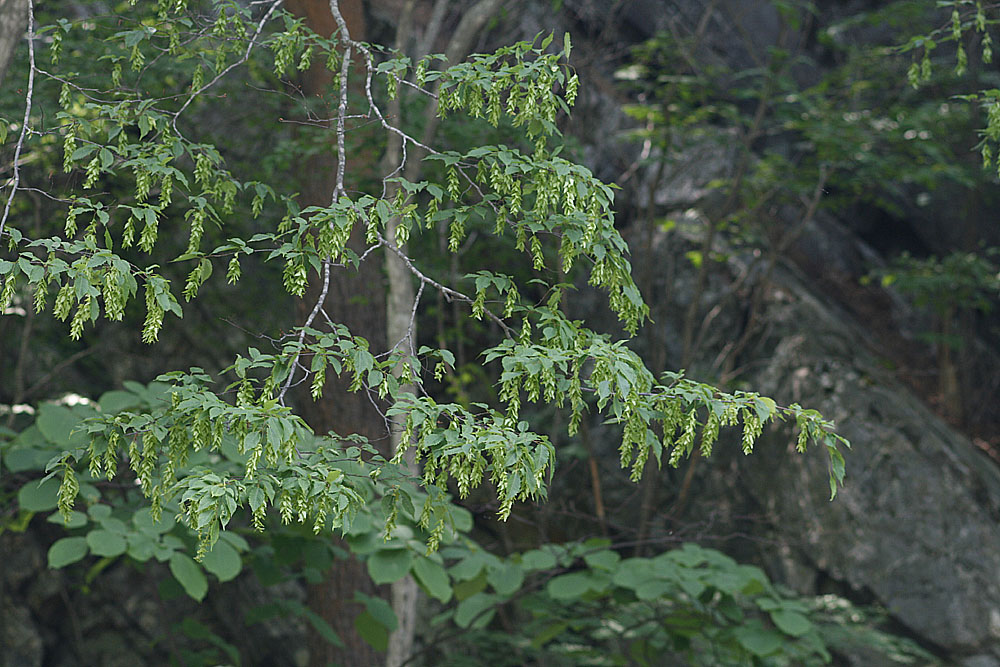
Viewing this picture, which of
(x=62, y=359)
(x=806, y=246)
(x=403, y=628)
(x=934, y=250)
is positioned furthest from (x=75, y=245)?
(x=934, y=250)

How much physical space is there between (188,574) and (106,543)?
0.32 meters

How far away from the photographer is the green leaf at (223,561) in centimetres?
321

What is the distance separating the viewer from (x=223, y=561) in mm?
3252

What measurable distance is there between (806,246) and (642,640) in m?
6.04

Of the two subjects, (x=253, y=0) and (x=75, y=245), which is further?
(x=253, y=0)

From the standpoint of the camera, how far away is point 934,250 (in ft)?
31.2

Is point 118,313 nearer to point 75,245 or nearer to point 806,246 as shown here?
point 75,245

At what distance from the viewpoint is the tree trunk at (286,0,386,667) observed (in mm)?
4578

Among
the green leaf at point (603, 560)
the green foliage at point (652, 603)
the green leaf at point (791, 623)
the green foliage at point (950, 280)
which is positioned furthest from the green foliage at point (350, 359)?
the green foliage at point (950, 280)

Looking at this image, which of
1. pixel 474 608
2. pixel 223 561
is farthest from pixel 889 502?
pixel 223 561

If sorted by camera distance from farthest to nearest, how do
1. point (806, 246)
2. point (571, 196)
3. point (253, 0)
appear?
point (806, 246)
point (253, 0)
point (571, 196)

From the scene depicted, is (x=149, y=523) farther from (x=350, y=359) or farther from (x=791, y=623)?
(x=791, y=623)

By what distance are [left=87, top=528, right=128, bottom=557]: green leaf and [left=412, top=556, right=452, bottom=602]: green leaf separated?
3.61 ft

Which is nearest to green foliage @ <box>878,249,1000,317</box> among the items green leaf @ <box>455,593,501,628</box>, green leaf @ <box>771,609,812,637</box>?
green leaf @ <box>771,609,812,637</box>
